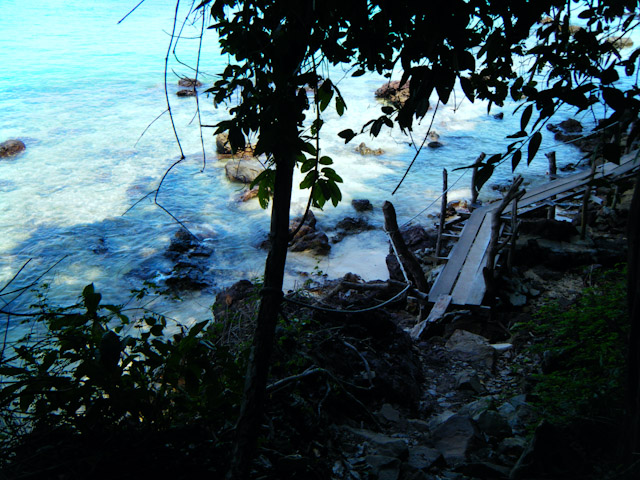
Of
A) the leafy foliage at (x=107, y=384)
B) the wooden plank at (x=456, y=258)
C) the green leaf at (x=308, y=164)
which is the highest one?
the green leaf at (x=308, y=164)

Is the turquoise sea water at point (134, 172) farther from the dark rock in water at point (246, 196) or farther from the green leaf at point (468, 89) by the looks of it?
the green leaf at point (468, 89)

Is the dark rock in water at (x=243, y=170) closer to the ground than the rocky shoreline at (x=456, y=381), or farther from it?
closer to the ground

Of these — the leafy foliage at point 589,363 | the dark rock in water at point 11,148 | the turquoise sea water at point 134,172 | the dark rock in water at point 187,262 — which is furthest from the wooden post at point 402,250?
the dark rock in water at point 11,148

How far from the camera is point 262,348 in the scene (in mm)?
1905

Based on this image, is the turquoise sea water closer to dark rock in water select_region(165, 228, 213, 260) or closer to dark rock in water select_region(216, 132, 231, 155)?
dark rock in water select_region(165, 228, 213, 260)

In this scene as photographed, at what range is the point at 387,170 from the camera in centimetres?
1611

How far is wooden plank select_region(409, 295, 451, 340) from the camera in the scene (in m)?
6.87

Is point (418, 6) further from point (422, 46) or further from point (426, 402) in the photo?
point (426, 402)

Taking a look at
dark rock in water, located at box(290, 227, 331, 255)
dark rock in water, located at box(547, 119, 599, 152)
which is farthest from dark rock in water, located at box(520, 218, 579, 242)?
dark rock in water, located at box(547, 119, 599, 152)

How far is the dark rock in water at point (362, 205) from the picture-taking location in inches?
531

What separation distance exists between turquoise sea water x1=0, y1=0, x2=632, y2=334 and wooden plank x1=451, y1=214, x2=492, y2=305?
2383 millimetres

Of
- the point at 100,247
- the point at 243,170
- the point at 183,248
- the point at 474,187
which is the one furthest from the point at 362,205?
the point at 474,187

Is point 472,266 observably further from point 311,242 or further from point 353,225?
point 353,225

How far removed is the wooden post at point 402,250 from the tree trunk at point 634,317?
5.15m
